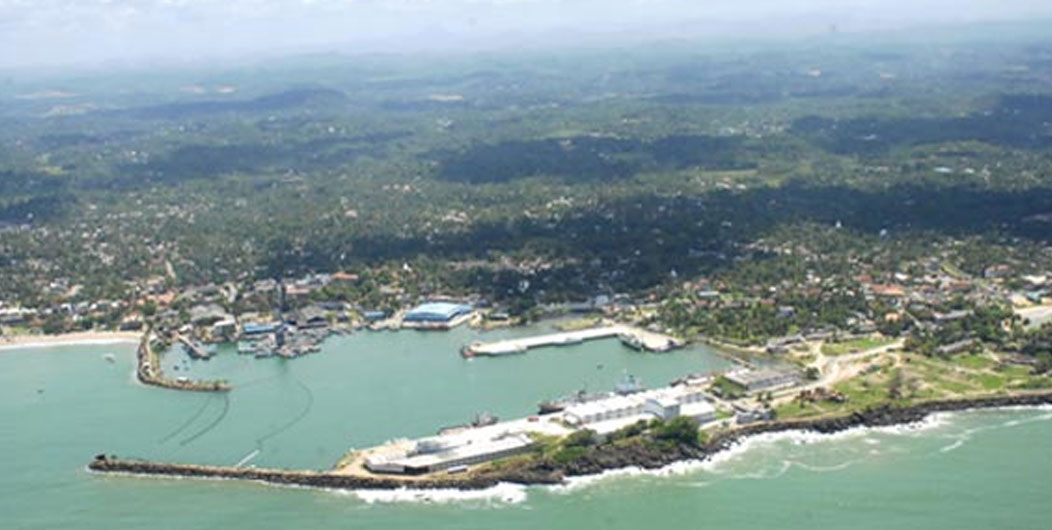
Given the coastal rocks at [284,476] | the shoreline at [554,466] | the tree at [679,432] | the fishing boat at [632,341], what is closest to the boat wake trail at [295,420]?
the coastal rocks at [284,476]

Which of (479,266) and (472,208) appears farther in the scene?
(472,208)

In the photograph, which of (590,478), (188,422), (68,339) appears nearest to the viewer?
(590,478)

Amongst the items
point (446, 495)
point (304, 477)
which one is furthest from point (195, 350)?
point (446, 495)

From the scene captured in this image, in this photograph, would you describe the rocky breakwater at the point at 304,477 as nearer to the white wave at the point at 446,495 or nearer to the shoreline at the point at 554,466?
the shoreline at the point at 554,466

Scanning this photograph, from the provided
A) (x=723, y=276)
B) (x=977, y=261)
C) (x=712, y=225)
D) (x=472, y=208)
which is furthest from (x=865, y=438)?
(x=472, y=208)

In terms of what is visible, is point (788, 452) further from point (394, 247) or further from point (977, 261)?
point (394, 247)

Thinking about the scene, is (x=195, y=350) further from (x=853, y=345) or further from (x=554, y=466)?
(x=853, y=345)
